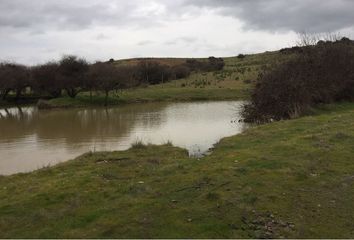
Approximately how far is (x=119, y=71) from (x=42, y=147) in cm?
3506

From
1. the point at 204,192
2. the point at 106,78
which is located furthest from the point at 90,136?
the point at 106,78

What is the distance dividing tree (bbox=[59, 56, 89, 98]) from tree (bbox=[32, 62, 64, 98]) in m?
0.88

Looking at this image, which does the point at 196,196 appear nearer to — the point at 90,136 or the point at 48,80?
the point at 90,136

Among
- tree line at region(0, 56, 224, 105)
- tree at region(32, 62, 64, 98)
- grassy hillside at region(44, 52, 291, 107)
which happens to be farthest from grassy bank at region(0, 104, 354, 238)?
tree at region(32, 62, 64, 98)

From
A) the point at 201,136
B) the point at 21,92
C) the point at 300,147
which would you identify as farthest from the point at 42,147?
the point at 21,92

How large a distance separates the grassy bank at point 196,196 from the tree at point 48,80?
4746 centimetres

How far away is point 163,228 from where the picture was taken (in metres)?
7.42

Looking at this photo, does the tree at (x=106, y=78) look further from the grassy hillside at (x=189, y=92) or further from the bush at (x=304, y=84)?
the bush at (x=304, y=84)

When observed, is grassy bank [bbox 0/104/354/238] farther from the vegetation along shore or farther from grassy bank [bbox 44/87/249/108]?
grassy bank [bbox 44/87/249/108]

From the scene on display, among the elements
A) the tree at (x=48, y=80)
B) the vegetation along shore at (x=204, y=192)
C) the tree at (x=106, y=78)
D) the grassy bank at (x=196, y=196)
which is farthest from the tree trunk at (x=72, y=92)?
the grassy bank at (x=196, y=196)

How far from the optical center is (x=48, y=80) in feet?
199

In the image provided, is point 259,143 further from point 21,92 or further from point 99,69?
point 21,92

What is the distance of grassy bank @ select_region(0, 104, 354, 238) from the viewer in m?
7.46

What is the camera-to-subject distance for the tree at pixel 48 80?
59.7 meters
